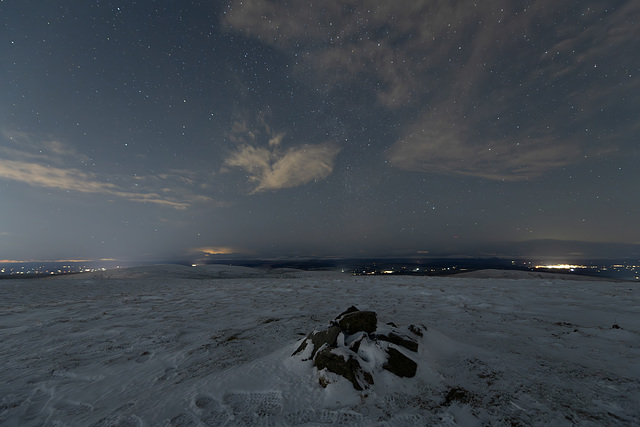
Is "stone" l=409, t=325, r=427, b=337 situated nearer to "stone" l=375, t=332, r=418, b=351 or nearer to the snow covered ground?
the snow covered ground

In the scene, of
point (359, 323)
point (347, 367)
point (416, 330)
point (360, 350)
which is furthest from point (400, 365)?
point (416, 330)

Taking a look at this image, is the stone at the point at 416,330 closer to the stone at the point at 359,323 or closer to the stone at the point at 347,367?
the stone at the point at 359,323

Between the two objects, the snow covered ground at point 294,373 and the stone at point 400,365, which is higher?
the stone at point 400,365

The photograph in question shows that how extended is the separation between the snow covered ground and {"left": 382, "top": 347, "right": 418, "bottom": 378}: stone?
4.8 inches

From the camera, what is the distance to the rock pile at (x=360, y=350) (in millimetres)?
3631

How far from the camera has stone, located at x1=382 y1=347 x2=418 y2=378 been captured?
3.74 m

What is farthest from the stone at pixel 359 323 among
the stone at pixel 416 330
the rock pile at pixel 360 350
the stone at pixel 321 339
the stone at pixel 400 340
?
the stone at pixel 416 330

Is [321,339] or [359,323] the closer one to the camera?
[321,339]

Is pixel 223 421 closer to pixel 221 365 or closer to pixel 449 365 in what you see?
pixel 221 365

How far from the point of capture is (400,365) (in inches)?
150

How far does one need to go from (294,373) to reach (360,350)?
115 cm

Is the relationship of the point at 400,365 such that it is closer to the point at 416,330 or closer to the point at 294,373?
the point at 416,330

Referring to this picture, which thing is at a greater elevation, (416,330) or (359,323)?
(359,323)

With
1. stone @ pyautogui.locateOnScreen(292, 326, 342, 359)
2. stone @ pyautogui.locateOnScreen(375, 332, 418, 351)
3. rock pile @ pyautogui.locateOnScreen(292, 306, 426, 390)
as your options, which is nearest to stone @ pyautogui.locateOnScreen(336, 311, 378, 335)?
rock pile @ pyautogui.locateOnScreen(292, 306, 426, 390)
